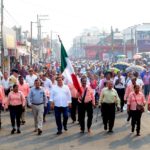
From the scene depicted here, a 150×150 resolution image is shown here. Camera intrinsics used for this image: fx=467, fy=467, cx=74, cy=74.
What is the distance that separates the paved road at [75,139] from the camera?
11664 mm

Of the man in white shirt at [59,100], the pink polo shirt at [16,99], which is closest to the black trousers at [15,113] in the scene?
the pink polo shirt at [16,99]

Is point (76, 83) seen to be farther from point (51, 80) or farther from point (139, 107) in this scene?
point (51, 80)

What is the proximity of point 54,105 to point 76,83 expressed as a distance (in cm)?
101

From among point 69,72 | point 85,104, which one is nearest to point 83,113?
point 85,104

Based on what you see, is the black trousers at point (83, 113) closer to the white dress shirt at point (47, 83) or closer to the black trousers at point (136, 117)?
the black trousers at point (136, 117)

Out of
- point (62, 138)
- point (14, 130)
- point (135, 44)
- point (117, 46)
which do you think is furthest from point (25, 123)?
point (117, 46)

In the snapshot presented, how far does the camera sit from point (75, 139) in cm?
1266

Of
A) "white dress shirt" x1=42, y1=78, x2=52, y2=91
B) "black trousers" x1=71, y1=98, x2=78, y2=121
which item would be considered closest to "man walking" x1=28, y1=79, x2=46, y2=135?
"black trousers" x1=71, y1=98, x2=78, y2=121

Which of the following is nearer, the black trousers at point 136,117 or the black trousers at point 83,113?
the black trousers at point 136,117

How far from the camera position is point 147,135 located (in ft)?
43.5

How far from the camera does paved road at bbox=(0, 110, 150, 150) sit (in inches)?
459

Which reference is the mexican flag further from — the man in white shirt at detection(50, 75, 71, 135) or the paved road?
the paved road

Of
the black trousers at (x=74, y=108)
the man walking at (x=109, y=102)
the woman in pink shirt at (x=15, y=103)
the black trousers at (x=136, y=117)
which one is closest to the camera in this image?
the black trousers at (x=136, y=117)

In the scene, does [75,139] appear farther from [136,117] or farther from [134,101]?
[134,101]
